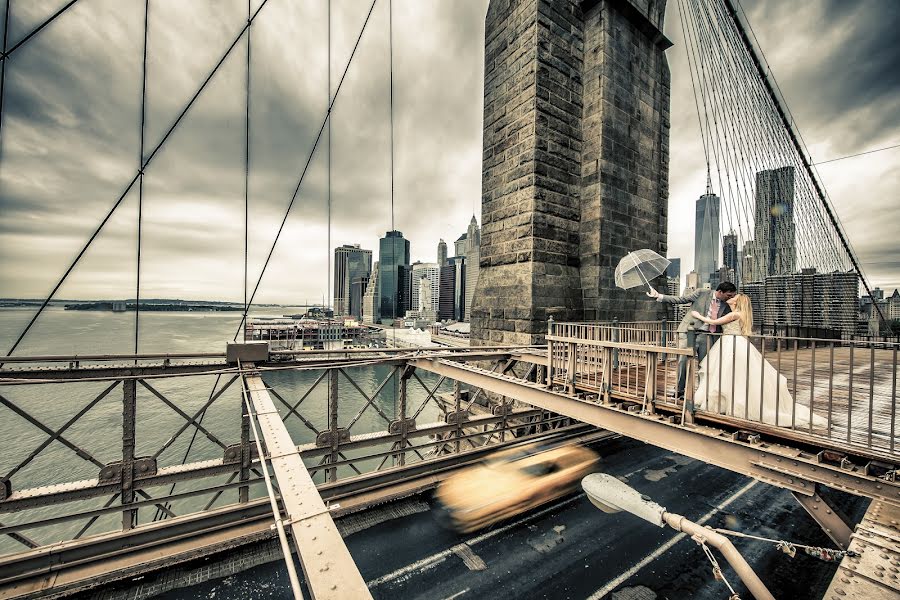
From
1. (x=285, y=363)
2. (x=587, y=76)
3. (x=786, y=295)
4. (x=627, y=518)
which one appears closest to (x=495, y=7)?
(x=587, y=76)

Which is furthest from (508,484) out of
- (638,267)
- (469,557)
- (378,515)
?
(638,267)

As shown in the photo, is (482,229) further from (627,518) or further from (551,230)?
(627,518)

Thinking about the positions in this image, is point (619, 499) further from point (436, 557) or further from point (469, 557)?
point (436, 557)

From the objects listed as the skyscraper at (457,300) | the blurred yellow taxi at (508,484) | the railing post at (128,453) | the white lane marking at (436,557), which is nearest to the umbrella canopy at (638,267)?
the blurred yellow taxi at (508,484)

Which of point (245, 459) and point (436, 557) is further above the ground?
point (245, 459)

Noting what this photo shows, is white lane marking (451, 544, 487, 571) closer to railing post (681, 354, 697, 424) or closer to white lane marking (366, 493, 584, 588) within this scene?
white lane marking (366, 493, 584, 588)

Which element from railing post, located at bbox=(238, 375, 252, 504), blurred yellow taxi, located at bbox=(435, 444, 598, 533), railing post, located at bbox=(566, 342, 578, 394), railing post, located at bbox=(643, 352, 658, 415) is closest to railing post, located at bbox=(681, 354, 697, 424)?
railing post, located at bbox=(643, 352, 658, 415)
